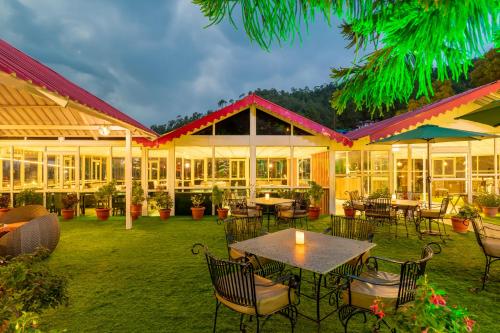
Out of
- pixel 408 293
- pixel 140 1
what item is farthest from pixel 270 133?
pixel 140 1

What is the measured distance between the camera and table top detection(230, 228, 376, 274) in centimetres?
256

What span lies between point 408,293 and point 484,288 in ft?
7.95

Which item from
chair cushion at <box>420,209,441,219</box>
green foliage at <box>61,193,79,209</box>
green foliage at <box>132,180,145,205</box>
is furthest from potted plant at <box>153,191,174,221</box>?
chair cushion at <box>420,209,441,219</box>

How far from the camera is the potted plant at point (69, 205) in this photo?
9.39m

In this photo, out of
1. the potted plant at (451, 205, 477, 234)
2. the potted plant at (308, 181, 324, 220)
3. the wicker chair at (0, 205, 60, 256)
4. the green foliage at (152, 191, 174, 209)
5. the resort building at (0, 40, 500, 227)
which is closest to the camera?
the wicker chair at (0, 205, 60, 256)

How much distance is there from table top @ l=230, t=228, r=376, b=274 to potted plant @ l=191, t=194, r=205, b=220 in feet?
19.9

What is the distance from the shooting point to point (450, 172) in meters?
11.5

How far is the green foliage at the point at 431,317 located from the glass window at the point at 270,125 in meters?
8.92

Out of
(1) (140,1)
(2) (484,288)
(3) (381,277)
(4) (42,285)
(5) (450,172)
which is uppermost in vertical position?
(1) (140,1)

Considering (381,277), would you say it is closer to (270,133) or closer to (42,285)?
(42,285)

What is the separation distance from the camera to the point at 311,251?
2949 mm

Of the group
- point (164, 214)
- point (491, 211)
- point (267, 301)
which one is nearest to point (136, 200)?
point (164, 214)

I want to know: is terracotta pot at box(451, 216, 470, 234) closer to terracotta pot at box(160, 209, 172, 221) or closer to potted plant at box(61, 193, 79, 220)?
terracotta pot at box(160, 209, 172, 221)

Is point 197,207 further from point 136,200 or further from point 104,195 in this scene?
point 104,195
